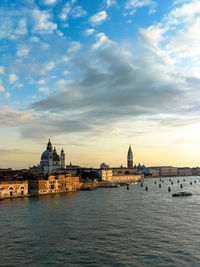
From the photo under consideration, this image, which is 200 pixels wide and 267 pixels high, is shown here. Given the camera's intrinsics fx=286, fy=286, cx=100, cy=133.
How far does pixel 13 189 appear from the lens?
2557 inches

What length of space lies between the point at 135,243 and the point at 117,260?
4.54 meters

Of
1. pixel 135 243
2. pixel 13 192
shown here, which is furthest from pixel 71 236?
pixel 13 192

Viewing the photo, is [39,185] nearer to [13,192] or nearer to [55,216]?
[13,192]

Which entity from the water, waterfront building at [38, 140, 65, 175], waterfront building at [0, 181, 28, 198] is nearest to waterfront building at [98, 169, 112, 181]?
waterfront building at [38, 140, 65, 175]

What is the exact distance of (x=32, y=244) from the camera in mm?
25234

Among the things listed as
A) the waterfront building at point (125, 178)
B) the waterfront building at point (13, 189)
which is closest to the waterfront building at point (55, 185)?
the waterfront building at point (13, 189)

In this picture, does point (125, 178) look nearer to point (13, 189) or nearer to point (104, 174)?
point (104, 174)

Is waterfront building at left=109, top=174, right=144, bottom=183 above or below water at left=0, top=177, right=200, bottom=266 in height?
below

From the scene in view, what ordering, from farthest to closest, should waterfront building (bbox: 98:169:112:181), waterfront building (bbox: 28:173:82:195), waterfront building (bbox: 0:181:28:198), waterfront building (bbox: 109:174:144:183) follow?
waterfront building (bbox: 109:174:144:183), waterfront building (bbox: 98:169:112:181), waterfront building (bbox: 28:173:82:195), waterfront building (bbox: 0:181:28:198)

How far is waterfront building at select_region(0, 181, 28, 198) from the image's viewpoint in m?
62.3

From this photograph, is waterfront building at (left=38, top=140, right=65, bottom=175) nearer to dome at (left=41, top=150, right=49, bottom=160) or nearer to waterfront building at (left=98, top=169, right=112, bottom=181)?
dome at (left=41, top=150, right=49, bottom=160)

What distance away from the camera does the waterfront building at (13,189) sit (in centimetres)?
6231

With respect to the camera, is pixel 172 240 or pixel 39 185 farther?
pixel 39 185

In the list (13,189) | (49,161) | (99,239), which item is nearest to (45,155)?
(49,161)
